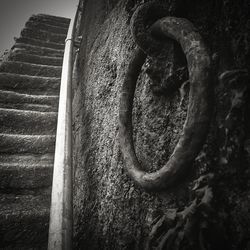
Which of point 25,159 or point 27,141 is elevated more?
point 27,141

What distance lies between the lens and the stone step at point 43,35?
352 centimetres

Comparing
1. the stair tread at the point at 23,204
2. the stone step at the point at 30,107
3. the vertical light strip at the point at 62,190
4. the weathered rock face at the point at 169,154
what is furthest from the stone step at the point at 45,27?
the stair tread at the point at 23,204

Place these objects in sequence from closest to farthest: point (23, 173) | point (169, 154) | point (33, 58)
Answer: point (169, 154)
point (23, 173)
point (33, 58)

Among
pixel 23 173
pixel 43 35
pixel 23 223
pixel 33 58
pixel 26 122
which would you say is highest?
pixel 43 35

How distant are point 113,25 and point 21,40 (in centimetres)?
248

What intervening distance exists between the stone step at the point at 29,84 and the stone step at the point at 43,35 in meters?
1.36

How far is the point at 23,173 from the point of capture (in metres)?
1.58

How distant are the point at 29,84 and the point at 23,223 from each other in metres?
1.52

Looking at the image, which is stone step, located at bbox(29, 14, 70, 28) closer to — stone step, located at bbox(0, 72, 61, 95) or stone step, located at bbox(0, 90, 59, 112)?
stone step, located at bbox(0, 72, 61, 95)

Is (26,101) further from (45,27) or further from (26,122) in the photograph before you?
(45,27)

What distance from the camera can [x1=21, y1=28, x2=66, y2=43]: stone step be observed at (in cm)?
352

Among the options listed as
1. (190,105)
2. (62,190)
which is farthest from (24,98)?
(190,105)

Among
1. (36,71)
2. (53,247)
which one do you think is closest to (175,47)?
(53,247)

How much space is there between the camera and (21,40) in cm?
330
